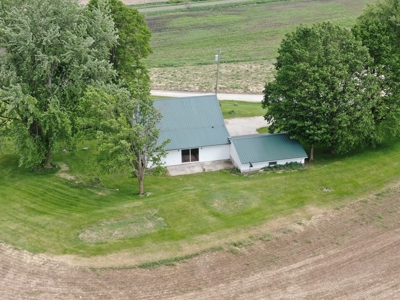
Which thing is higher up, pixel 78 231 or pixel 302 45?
pixel 302 45

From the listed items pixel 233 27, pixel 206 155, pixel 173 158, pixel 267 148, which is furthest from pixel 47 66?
pixel 233 27

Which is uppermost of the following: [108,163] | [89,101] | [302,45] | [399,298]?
[302,45]

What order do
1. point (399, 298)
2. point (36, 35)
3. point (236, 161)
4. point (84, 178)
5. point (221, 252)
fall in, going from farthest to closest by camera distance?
point (236, 161) < point (84, 178) < point (36, 35) < point (221, 252) < point (399, 298)

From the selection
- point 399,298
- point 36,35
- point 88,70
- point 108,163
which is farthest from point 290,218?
point 36,35

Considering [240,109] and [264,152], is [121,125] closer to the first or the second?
[264,152]

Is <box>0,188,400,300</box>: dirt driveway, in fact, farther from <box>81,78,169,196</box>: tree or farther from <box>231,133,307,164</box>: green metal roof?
<box>231,133,307,164</box>: green metal roof

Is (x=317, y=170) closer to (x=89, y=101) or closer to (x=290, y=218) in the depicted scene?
(x=290, y=218)

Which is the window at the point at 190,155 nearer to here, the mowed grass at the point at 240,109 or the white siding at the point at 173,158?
the white siding at the point at 173,158
